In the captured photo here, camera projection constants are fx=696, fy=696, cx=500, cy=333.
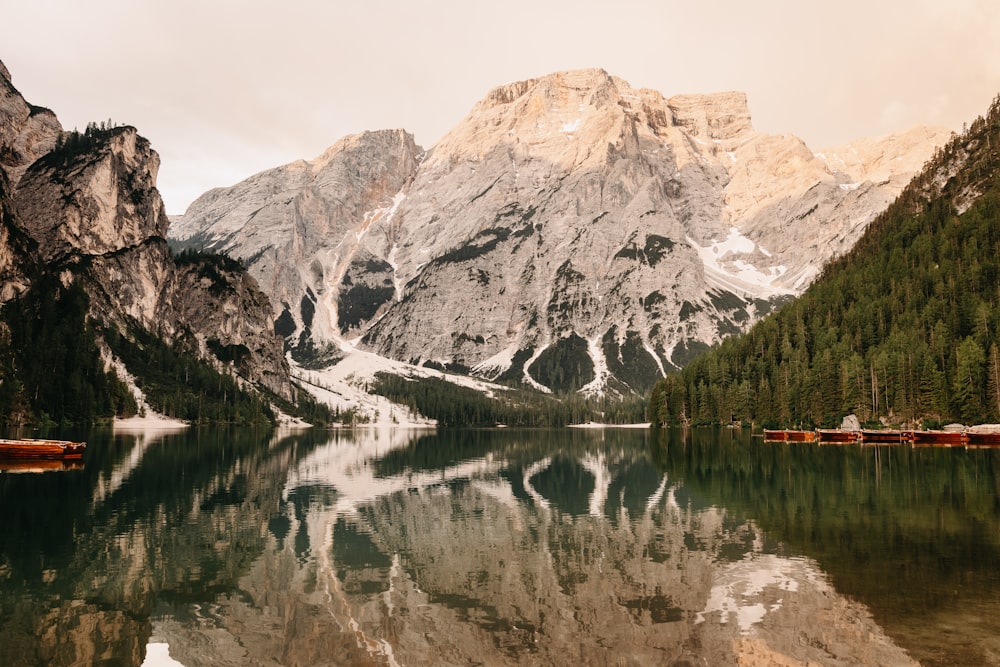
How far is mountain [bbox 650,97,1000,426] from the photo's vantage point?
4190 inches

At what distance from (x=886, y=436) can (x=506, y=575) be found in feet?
314

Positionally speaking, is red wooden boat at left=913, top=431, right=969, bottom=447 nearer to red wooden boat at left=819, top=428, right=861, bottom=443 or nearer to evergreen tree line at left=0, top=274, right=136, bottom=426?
red wooden boat at left=819, top=428, right=861, bottom=443

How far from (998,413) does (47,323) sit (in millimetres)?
199684

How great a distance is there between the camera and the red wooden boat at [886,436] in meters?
99.0

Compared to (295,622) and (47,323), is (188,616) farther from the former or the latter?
(47,323)

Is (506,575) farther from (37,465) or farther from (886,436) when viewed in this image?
(886,436)

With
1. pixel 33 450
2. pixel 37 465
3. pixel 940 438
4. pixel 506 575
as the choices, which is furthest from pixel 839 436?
pixel 33 450

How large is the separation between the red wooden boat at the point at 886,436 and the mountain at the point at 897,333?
938cm

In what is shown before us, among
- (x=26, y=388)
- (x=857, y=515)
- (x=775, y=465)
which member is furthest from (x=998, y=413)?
(x=26, y=388)

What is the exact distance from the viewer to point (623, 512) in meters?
38.6

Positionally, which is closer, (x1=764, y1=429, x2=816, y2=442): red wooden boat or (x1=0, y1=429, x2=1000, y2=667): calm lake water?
(x1=0, y1=429, x2=1000, y2=667): calm lake water

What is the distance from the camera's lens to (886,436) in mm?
101625

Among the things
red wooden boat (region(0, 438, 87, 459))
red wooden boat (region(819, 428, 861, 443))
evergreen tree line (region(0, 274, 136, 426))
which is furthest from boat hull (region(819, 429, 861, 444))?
evergreen tree line (region(0, 274, 136, 426))

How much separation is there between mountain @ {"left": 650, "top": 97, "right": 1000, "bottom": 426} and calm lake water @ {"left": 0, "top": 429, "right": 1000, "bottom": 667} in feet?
232
